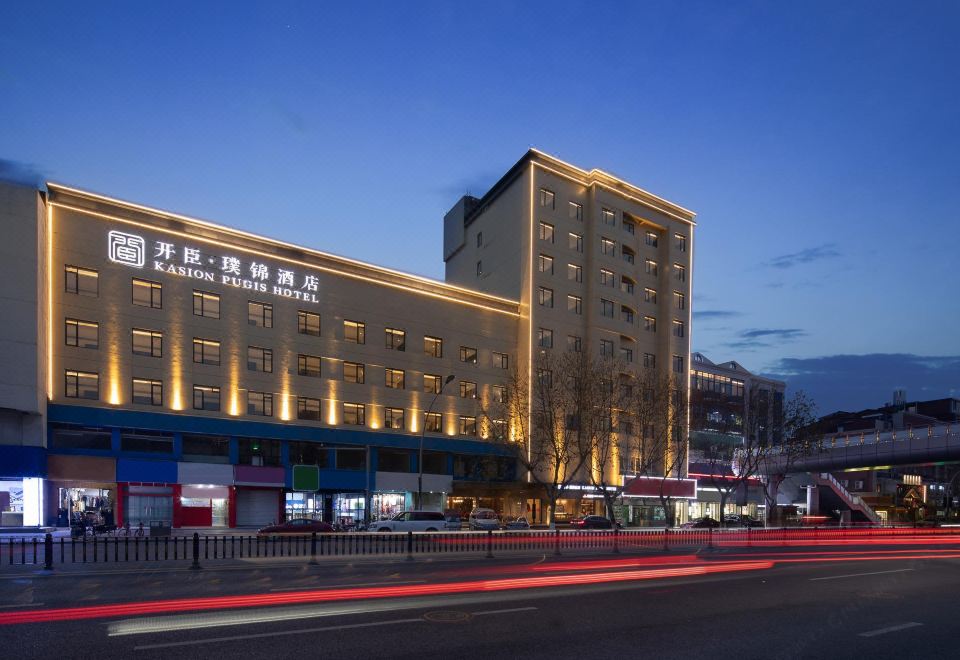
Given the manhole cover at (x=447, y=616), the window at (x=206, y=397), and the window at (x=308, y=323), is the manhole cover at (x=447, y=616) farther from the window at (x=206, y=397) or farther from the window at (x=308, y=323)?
the window at (x=308, y=323)

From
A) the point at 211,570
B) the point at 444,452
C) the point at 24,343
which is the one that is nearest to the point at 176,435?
the point at 24,343

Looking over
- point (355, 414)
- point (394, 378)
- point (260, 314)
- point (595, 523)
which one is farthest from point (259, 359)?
point (595, 523)

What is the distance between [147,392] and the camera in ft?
156

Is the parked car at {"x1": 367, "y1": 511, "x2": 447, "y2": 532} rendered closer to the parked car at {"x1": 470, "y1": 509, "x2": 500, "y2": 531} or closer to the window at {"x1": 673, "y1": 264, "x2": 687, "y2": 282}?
the parked car at {"x1": 470, "y1": 509, "x2": 500, "y2": 531}

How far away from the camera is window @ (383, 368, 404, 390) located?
5853cm

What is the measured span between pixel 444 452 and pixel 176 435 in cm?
2172

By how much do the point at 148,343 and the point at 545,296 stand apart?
1343 inches

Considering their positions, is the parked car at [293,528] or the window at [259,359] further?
the window at [259,359]

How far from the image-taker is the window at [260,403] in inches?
2045

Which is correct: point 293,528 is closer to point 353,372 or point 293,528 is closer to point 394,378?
point 353,372

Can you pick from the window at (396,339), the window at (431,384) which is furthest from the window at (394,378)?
the window at (431,384)

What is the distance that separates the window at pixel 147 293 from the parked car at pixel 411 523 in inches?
831

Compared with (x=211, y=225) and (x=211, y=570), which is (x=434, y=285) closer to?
(x=211, y=225)

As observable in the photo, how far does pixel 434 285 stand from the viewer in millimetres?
61688
